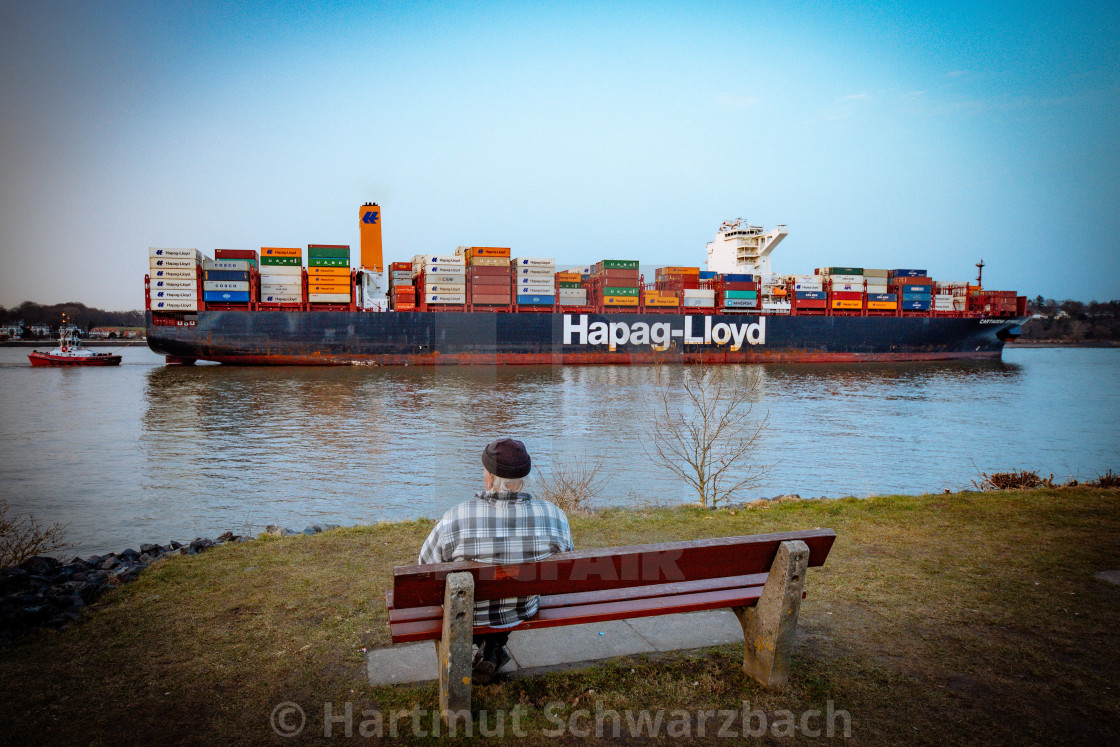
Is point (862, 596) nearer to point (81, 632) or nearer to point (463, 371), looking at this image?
point (81, 632)

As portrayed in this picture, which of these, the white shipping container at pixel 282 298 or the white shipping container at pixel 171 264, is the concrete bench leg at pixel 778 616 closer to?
the white shipping container at pixel 282 298

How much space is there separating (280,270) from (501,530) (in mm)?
33858

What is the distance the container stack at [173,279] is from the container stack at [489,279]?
13786 millimetres

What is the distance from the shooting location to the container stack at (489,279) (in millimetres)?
34094

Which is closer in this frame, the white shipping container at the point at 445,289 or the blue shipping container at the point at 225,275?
the blue shipping container at the point at 225,275

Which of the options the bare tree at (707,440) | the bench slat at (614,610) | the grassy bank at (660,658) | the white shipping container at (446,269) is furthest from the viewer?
the white shipping container at (446,269)

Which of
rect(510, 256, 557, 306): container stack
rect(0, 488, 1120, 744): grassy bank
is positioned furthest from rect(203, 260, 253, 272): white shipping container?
rect(0, 488, 1120, 744): grassy bank

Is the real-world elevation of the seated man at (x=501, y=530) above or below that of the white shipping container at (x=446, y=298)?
below

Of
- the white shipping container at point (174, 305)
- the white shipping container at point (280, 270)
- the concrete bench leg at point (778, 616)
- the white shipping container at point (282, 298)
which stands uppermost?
the white shipping container at point (280, 270)

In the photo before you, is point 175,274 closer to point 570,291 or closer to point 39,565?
point 570,291

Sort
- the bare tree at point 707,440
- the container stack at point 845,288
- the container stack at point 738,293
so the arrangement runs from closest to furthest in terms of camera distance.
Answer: the bare tree at point 707,440
the container stack at point 738,293
the container stack at point 845,288

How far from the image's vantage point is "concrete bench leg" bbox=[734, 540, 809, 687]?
259 cm

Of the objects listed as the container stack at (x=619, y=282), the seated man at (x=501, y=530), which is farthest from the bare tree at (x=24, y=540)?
the container stack at (x=619, y=282)

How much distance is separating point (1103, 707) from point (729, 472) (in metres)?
7.51
